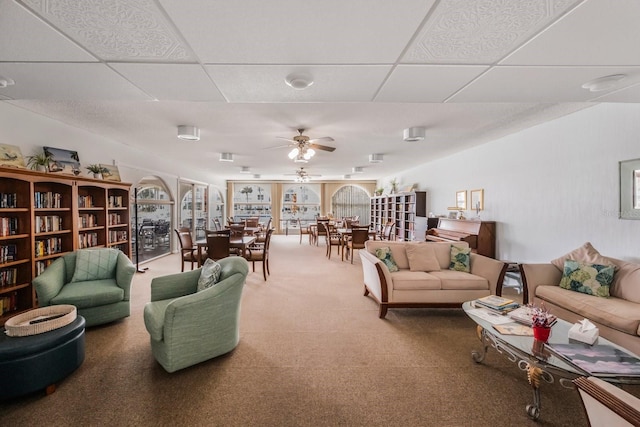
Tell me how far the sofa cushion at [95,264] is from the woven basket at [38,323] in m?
0.90

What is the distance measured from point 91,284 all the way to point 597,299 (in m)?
5.42

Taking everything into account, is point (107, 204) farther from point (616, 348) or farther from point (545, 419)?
point (616, 348)

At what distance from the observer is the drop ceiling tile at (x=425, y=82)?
6.16 ft

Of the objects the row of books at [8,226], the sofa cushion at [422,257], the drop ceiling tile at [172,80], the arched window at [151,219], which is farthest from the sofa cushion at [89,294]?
the sofa cushion at [422,257]

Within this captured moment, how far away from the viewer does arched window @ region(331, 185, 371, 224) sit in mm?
12172

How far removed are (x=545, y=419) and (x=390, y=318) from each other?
5.40 feet

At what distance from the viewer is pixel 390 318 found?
3256 mm

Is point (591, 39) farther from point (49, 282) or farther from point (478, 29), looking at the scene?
point (49, 282)

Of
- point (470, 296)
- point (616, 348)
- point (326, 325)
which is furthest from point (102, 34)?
point (470, 296)

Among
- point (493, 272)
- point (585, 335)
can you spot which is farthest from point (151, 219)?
point (585, 335)

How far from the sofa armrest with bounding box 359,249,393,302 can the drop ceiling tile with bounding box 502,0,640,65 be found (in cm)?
228

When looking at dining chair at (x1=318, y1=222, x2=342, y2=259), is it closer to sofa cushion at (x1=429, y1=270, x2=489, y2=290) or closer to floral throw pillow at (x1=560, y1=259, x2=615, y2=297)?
sofa cushion at (x1=429, y1=270, x2=489, y2=290)

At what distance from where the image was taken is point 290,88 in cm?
215

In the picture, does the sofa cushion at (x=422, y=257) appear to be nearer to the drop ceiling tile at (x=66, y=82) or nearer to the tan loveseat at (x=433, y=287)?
the tan loveseat at (x=433, y=287)
